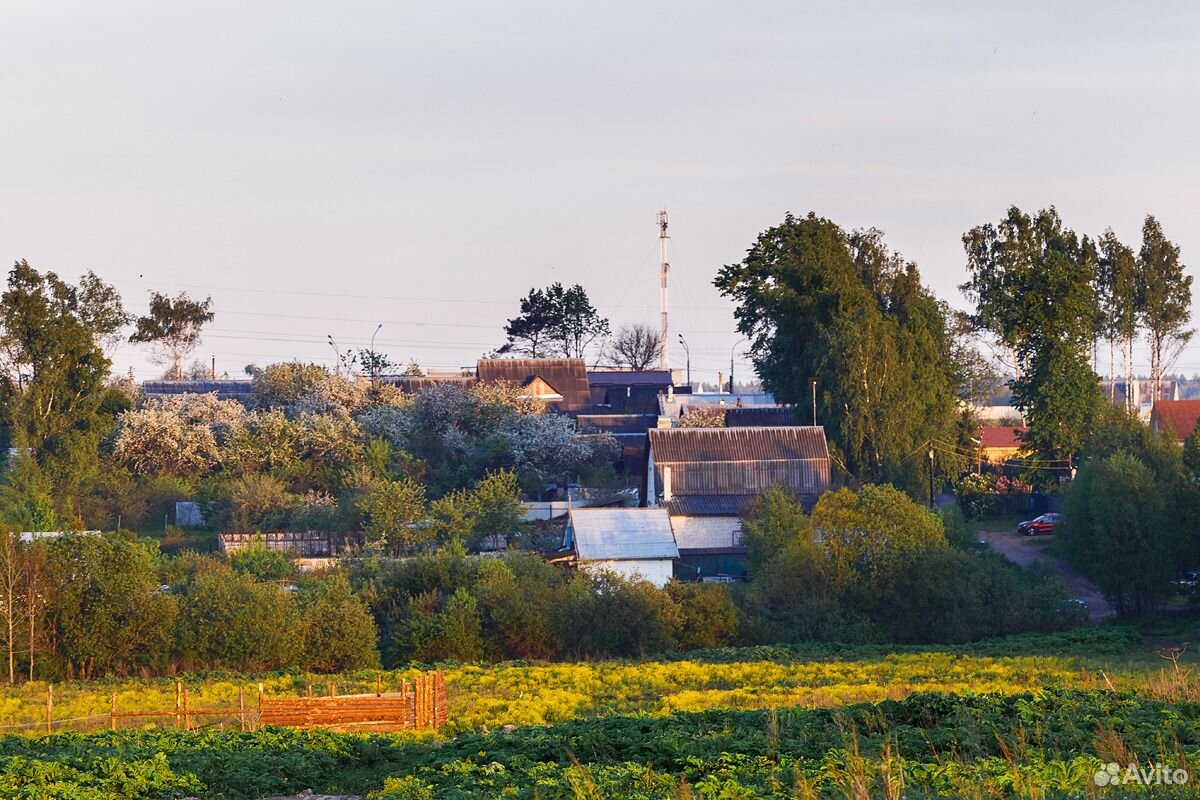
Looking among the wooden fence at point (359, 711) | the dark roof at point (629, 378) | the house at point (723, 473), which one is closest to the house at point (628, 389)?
the dark roof at point (629, 378)

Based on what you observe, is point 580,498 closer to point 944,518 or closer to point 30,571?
point 944,518

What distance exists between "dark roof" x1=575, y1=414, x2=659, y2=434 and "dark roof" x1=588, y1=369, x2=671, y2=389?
1204 cm

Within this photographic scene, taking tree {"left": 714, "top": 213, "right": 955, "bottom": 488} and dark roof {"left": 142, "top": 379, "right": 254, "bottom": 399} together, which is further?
dark roof {"left": 142, "top": 379, "right": 254, "bottom": 399}

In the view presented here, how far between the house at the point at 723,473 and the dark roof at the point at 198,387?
98.7 ft

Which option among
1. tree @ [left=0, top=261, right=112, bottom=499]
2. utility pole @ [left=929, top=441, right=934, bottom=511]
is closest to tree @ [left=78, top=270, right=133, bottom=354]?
tree @ [left=0, top=261, right=112, bottom=499]

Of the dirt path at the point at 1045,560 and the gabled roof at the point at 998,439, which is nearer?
the dirt path at the point at 1045,560

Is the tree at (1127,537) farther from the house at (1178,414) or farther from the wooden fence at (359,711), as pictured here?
the wooden fence at (359,711)

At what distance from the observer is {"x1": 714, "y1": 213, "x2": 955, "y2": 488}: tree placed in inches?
1933

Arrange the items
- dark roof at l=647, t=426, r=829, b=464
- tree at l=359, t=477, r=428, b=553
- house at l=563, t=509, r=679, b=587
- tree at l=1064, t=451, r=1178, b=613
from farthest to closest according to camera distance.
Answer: dark roof at l=647, t=426, r=829, b=464
tree at l=359, t=477, r=428, b=553
house at l=563, t=509, r=679, b=587
tree at l=1064, t=451, r=1178, b=613

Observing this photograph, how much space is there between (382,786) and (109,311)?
167 ft

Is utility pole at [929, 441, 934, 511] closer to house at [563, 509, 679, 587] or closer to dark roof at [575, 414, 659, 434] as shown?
house at [563, 509, 679, 587]

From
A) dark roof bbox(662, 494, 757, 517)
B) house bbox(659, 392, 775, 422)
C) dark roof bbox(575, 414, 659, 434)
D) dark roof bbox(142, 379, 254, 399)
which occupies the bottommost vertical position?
dark roof bbox(662, 494, 757, 517)

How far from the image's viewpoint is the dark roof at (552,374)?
71.7 metres

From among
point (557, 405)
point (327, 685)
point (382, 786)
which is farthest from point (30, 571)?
point (557, 405)
